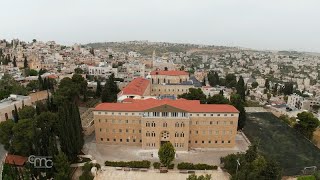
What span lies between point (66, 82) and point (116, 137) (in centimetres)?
2091

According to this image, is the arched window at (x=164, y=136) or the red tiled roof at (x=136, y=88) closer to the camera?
the arched window at (x=164, y=136)

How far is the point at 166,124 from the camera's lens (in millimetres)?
38469

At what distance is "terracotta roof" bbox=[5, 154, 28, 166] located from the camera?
3341cm

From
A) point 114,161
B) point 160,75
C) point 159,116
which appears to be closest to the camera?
point 114,161

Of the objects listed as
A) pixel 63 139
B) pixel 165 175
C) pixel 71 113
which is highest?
pixel 71 113

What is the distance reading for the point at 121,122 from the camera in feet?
132

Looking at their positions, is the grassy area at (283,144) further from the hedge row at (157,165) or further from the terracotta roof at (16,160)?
the terracotta roof at (16,160)

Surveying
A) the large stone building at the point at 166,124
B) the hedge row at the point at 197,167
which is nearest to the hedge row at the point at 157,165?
the hedge row at the point at 197,167

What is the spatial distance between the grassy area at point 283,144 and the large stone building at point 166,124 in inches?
247

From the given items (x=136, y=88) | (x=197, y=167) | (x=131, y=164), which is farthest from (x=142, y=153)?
(x=136, y=88)

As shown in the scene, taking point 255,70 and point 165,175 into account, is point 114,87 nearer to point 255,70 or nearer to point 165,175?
point 165,175

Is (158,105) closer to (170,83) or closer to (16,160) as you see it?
(16,160)

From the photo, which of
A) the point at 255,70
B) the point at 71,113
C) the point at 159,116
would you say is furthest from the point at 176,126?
the point at 255,70

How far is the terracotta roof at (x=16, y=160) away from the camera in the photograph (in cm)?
3341
